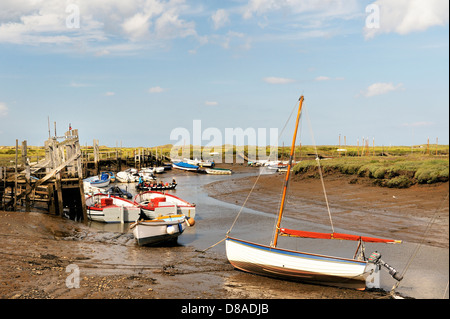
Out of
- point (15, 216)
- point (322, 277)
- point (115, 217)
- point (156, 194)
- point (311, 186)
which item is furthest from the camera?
point (311, 186)

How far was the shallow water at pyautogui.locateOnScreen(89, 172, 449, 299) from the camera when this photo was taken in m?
16.6

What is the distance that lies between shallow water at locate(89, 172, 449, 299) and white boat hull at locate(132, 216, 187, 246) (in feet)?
2.17

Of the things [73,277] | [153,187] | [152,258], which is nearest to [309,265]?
[152,258]

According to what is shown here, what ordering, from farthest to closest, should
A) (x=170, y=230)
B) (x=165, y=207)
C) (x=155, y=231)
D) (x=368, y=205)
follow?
(x=368, y=205), (x=165, y=207), (x=170, y=230), (x=155, y=231)

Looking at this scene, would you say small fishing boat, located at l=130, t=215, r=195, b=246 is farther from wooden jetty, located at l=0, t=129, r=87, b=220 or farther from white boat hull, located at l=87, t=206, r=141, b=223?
wooden jetty, located at l=0, t=129, r=87, b=220

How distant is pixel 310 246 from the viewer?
22516 millimetres

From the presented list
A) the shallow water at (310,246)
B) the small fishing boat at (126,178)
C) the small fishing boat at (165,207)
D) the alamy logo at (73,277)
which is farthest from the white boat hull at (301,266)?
the small fishing boat at (126,178)

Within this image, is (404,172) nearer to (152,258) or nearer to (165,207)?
(165,207)

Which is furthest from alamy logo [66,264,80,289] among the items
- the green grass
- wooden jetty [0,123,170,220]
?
the green grass

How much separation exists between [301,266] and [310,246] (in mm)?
6642

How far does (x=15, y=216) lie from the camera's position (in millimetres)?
27062
